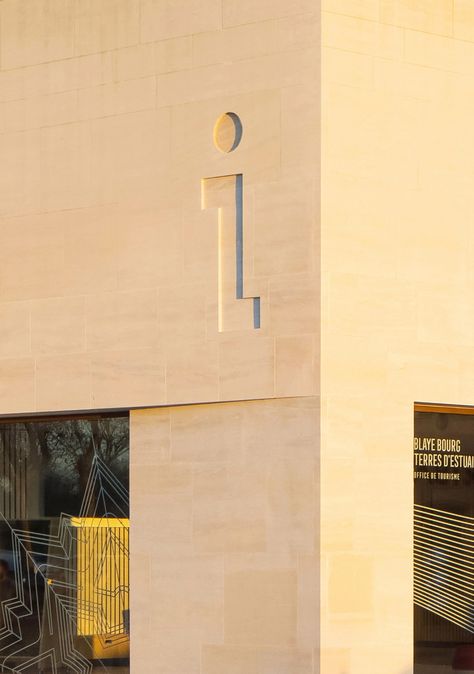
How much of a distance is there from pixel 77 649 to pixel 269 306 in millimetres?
3880

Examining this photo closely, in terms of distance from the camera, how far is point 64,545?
14102 mm

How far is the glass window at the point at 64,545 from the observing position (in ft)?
45.2

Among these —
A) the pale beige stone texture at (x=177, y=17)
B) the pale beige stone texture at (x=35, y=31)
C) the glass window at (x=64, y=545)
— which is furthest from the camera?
the pale beige stone texture at (x=35, y=31)

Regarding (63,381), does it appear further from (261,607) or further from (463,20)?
(463,20)

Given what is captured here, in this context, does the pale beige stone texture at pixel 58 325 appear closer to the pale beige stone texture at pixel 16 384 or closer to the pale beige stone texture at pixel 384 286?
the pale beige stone texture at pixel 16 384

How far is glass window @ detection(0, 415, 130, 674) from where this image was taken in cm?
1377

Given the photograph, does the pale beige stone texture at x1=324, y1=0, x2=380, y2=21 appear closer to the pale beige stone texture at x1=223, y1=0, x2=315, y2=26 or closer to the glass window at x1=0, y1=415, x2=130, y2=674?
the pale beige stone texture at x1=223, y1=0, x2=315, y2=26

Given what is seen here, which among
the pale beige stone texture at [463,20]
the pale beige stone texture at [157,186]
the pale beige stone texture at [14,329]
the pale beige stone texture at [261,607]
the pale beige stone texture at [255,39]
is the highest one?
the pale beige stone texture at [463,20]

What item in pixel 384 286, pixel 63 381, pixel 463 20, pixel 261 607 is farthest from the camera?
pixel 63 381

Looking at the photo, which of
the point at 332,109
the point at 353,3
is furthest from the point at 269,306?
the point at 353,3

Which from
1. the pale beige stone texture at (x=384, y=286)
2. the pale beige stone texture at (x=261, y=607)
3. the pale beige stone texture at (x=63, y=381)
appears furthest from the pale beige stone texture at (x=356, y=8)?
the pale beige stone texture at (x=261, y=607)

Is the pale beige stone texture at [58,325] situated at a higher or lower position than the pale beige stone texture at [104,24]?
lower

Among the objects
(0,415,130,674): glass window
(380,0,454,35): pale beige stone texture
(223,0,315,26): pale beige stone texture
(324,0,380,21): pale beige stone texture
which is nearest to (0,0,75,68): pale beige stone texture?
(223,0,315,26): pale beige stone texture

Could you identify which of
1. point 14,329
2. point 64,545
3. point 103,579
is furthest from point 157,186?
point 103,579
